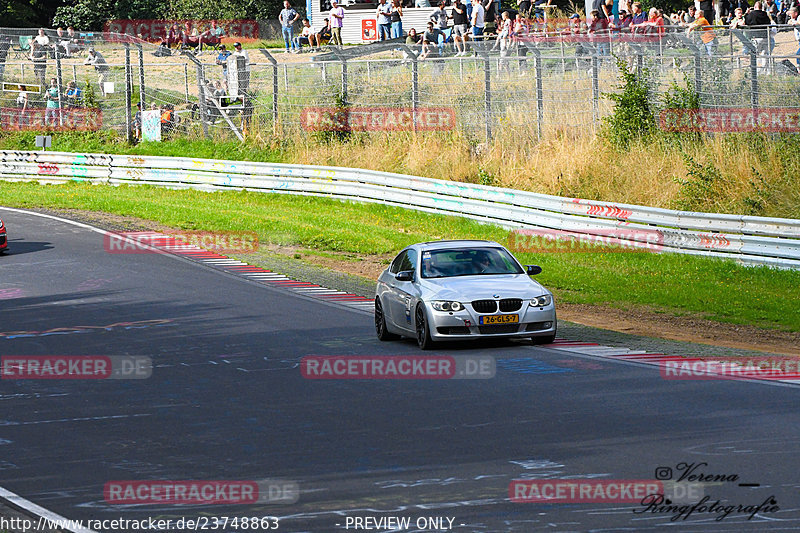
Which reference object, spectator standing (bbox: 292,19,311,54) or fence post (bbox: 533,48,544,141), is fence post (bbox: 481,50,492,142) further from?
spectator standing (bbox: 292,19,311,54)

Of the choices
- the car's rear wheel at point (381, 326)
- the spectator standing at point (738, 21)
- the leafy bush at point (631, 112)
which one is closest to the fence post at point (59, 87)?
the leafy bush at point (631, 112)

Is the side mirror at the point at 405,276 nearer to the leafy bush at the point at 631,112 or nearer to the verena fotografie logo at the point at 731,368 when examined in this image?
the verena fotografie logo at the point at 731,368

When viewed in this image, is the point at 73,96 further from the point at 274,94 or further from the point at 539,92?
the point at 539,92

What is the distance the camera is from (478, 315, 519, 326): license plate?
48.1 ft

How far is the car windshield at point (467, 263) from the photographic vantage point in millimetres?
15859

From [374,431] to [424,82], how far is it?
76.9 ft

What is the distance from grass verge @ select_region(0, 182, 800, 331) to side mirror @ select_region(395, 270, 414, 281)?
451cm

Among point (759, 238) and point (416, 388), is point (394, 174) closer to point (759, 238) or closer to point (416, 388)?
point (759, 238)

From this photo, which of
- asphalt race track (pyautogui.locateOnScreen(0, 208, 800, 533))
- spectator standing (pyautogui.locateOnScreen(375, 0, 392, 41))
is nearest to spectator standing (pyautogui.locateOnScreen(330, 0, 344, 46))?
spectator standing (pyautogui.locateOnScreen(375, 0, 392, 41))

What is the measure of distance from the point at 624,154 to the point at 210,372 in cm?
1609

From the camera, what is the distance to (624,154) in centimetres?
2733

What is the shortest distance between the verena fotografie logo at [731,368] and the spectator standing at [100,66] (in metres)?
33.0

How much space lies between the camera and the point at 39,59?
42969 millimetres

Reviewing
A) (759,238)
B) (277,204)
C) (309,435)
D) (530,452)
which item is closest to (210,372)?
(309,435)
